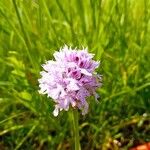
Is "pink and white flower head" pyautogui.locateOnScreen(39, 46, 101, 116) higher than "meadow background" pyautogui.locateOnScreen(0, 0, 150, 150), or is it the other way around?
"meadow background" pyautogui.locateOnScreen(0, 0, 150, 150)

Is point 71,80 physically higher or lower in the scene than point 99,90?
lower

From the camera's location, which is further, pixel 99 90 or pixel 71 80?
pixel 99 90

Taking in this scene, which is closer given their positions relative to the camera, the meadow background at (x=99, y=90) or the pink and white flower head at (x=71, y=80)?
the pink and white flower head at (x=71, y=80)

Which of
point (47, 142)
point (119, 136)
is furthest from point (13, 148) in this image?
point (119, 136)

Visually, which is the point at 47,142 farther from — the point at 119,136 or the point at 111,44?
the point at 111,44
